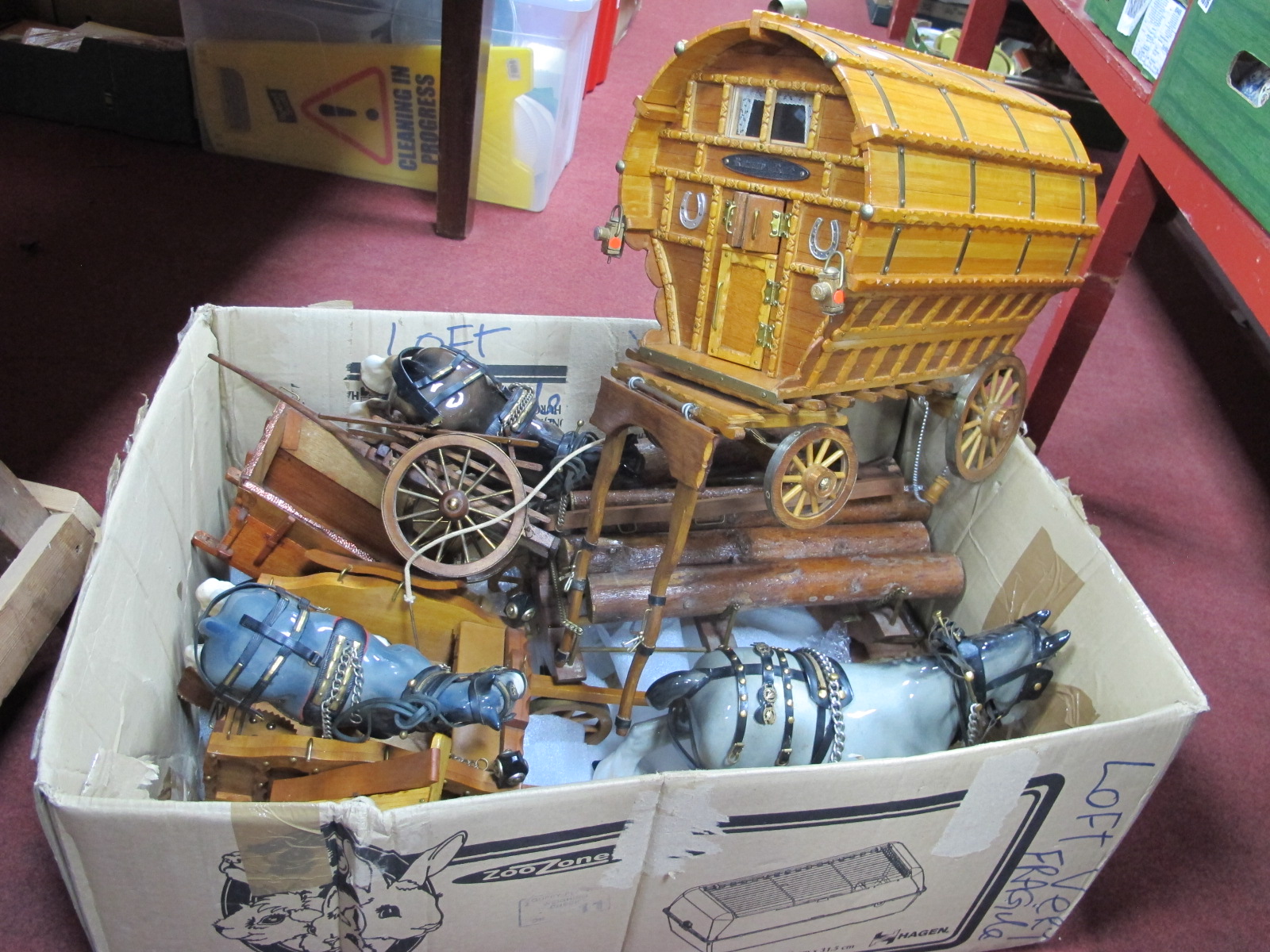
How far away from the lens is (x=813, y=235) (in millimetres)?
1326

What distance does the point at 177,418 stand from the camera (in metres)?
1.63

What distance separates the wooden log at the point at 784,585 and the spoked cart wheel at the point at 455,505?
0.21 m

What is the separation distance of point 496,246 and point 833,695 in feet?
7.73

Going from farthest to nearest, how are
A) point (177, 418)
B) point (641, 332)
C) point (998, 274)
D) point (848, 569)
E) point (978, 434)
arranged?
point (641, 332) → point (848, 569) → point (978, 434) → point (177, 418) → point (998, 274)

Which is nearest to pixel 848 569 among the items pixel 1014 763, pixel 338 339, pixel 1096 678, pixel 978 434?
pixel 978 434

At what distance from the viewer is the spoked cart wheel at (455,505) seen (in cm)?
158

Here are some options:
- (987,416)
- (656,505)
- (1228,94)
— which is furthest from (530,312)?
(1228,94)

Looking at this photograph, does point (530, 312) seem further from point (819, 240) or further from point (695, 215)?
point (819, 240)

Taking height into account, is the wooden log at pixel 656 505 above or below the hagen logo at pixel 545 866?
above

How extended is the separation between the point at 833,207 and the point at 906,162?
0.11m

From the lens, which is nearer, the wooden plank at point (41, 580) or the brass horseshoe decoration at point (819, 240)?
the brass horseshoe decoration at point (819, 240)

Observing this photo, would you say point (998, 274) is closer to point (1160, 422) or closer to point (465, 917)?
point (465, 917)

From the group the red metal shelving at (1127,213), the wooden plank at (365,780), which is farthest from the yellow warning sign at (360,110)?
the wooden plank at (365,780)

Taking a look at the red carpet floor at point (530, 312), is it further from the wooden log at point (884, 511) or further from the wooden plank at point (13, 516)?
the wooden log at point (884, 511)
